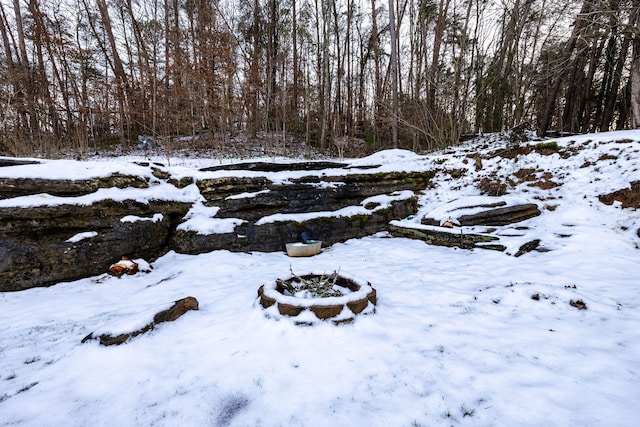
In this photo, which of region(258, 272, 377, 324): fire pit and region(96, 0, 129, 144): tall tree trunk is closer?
region(258, 272, 377, 324): fire pit

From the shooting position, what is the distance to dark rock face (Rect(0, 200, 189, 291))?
405 centimetres

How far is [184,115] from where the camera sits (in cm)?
1161

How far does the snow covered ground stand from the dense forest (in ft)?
26.7

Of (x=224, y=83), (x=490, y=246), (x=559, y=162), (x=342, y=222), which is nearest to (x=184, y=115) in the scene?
(x=224, y=83)

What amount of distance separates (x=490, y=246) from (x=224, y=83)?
11176 mm

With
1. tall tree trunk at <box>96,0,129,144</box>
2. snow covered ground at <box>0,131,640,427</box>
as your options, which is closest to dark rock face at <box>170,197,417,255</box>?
snow covered ground at <box>0,131,640,427</box>

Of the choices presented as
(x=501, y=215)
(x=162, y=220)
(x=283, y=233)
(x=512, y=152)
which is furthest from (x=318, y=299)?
(x=512, y=152)

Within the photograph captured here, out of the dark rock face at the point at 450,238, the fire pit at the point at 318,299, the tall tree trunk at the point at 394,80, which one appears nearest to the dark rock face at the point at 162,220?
the dark rock face at the point at 450,238

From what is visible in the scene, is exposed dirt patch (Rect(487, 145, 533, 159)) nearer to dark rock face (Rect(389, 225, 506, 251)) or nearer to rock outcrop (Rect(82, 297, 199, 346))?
dark rock face (Rect(389, 225, 506, 251))

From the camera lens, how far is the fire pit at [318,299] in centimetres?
262

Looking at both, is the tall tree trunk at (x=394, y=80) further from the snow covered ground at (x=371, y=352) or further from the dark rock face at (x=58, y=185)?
the dark rock face at (x=58, y=185)

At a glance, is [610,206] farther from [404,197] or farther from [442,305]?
[442,305]

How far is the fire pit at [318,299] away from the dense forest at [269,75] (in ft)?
29.7

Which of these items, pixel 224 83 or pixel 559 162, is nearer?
pixel 559 162
